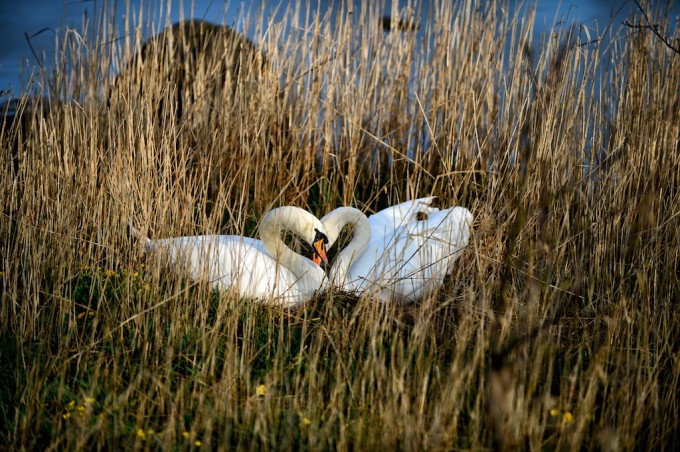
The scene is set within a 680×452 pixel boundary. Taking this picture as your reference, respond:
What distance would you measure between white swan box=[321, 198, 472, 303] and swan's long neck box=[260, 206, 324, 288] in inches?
5.2

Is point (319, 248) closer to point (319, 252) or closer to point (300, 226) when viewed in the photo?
point (319, 252)

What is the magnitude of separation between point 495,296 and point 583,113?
138 centimetres

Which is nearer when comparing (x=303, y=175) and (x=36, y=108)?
(x=36, y=108)

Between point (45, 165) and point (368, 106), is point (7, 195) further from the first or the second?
point (368, 106)

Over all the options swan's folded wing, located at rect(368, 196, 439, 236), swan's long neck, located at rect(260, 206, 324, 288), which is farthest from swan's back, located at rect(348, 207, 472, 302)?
swan's long neck, located at rect(260, 206, 324, 288)

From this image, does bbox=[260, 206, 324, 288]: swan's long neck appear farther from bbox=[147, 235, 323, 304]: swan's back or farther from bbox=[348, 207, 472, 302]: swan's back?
bbox=[348, 207, 472, 302]: swan's back

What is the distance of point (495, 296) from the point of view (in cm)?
454

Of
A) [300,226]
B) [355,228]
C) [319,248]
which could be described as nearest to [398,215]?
[355,228]

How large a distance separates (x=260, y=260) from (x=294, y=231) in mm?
321

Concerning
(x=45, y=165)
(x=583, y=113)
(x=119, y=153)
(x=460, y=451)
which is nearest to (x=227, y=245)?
(x=119, y=153)

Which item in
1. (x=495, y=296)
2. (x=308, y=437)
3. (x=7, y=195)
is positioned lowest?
(x=308, y=437)

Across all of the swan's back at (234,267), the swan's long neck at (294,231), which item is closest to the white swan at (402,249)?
the swan's long neck at (294,231)

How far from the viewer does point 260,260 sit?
4.38 metres

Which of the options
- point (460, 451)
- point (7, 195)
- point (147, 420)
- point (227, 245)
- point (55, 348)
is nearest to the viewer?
point (460, 451)
